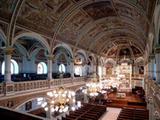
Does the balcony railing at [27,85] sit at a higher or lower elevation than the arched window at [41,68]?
lower

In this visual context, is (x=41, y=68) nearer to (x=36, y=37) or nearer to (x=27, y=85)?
(x=36, y=37)

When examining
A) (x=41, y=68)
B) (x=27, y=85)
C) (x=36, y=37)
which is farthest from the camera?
(x=41, y=68)

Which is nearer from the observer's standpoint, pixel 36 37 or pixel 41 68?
pixel 36 37

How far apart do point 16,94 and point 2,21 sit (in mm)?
4983

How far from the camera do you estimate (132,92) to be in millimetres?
32719

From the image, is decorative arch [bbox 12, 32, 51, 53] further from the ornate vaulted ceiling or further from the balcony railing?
the balcony railing

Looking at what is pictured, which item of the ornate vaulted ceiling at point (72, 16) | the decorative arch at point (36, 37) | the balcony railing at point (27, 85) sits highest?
the ornate vaulted ceiling at point (72, 16)

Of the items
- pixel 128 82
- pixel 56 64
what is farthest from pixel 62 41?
pixel 128 82

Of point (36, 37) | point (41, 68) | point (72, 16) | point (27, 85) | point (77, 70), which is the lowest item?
point (27, 85)

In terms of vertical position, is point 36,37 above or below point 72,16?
below

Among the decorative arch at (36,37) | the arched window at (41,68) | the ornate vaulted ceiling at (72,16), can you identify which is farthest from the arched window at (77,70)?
the decorative arch at (36,37)

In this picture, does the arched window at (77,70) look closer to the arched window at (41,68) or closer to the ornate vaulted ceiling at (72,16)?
the arched window at (41,68)

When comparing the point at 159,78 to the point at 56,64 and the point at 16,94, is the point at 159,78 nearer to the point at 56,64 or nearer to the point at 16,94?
the point at 16,94

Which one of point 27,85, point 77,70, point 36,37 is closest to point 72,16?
point 36,37
